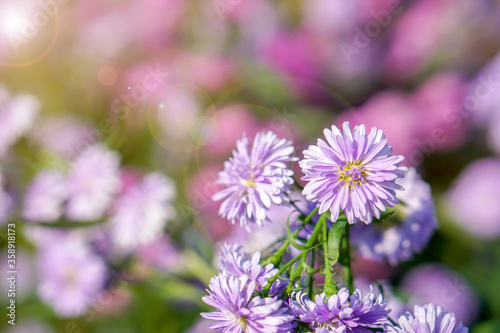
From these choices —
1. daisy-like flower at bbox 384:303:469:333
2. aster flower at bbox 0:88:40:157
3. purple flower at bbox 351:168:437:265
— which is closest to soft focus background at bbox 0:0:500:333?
aster flower at bbox 0:88:40:157

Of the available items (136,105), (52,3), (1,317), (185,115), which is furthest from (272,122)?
(52,3)

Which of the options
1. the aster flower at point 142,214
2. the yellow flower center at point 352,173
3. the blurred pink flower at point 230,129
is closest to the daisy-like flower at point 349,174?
the yellow flower center at point 352,173

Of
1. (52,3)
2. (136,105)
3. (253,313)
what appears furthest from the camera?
(52,3)

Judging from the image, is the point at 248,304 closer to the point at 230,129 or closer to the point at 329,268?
the point at 329,268

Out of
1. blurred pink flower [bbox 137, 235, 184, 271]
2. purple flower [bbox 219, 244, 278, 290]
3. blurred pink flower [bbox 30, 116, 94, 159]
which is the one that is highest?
blurred pink flower [bbox 30, 116, 94, 159]

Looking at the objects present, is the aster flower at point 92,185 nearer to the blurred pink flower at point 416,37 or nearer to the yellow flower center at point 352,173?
the yellow flower center at point 352,173

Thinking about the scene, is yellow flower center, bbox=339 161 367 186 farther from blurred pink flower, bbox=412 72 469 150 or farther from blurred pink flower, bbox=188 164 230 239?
blurred pink flower, bbox=412 72 469 150

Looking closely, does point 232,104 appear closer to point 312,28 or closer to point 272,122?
point 272,122
